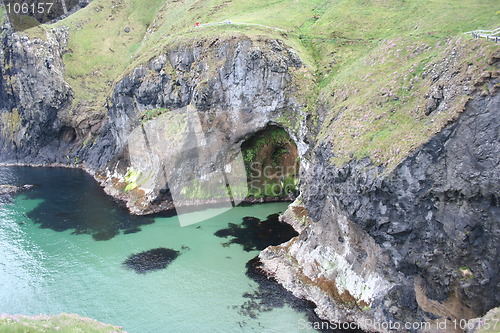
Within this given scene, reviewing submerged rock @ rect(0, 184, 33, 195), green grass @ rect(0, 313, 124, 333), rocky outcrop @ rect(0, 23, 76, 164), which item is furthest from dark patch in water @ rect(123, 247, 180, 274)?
rocky outcrop @ rect(0, 23, 76, 164)

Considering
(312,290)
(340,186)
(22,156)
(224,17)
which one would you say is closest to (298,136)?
(340,186)

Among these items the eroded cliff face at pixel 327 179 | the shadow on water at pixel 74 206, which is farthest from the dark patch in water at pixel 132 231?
the eroded cliff face at pixel 327 179

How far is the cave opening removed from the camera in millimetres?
57031

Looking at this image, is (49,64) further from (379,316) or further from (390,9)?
(379,316)

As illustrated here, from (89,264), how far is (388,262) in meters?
31.9

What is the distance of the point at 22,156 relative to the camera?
92438 mm

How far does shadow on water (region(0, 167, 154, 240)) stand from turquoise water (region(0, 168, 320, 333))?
0.62 feet

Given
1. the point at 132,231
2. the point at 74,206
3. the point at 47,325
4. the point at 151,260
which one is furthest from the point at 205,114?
the point at 47,325

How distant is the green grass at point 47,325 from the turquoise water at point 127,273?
8880 millimetres

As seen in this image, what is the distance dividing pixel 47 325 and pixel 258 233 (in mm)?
30096

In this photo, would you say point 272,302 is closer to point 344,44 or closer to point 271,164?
point 271,164

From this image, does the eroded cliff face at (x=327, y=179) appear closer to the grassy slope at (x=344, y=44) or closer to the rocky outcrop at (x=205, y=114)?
the rocky outcrop at (x=205, y=114)

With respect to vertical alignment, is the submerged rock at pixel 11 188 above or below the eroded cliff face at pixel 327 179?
below

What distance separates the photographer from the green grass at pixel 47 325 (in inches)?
578
